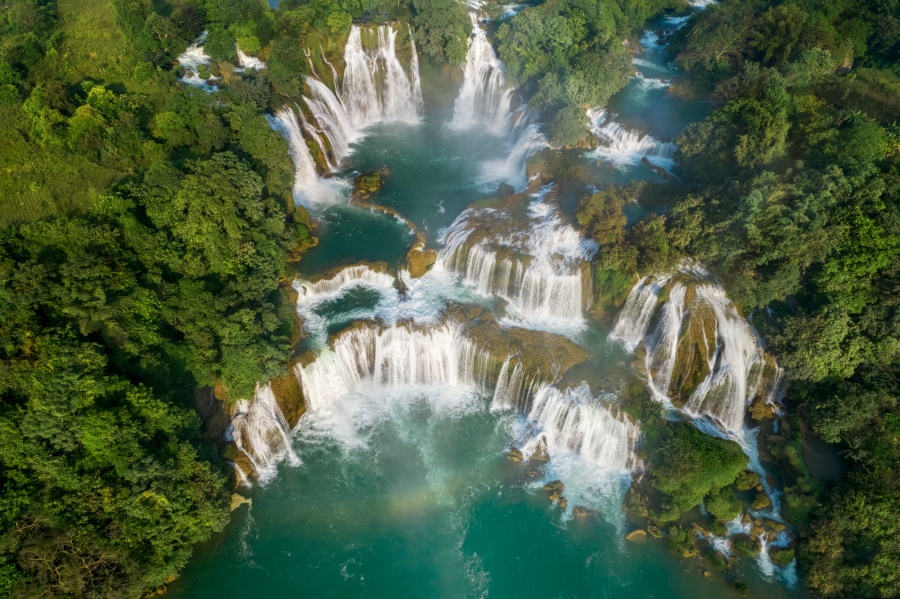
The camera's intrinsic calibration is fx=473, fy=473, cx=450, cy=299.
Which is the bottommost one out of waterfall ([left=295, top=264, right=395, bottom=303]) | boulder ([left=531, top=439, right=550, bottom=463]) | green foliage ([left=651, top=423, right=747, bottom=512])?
boulder ([left=531, top=439, right=550, bottom=463])

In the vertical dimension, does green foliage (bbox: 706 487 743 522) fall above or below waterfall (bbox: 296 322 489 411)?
below

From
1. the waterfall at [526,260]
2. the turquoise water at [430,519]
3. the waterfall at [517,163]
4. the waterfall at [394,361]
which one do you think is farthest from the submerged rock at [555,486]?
the waterfall at [517,163]

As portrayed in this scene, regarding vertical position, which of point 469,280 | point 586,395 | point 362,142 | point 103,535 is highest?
point 362,142

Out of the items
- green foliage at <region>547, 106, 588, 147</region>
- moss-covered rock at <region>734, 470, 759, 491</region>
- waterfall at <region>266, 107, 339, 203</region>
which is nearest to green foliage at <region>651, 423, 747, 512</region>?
moss-covered rock at <region>734, 470, 759, 491</region>

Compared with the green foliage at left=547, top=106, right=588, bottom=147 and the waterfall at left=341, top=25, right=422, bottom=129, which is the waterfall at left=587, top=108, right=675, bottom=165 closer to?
the green foliage at left=547, top=106, right=588, bottom=147

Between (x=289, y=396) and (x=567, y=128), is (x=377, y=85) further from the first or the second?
(x=289, y=396)

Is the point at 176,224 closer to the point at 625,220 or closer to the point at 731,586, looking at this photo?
the point at 625,220

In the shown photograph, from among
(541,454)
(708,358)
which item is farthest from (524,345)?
(708,358)

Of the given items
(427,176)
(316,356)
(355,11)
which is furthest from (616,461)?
(355,11)
